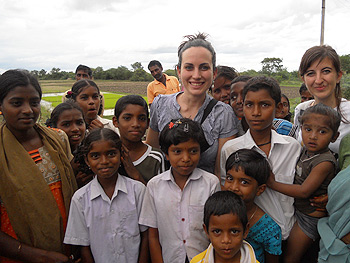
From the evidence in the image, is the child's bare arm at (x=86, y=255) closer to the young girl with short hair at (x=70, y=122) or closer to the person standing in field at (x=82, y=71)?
the young girl with short hair at (x=70, y=122)

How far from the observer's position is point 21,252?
77.0 inches

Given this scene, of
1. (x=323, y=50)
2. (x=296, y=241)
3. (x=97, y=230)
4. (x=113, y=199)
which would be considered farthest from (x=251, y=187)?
(x=323, y=50)

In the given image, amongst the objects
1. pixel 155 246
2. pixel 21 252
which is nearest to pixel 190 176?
pixel 155 246

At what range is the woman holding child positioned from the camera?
251 cm

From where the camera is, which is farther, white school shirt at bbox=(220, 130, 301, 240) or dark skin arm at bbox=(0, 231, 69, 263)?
white school shirt at bbox=(220, 130, 301, 240)

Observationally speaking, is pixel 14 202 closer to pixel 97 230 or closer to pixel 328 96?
pixel 97 230

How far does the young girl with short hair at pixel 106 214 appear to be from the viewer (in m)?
2.15

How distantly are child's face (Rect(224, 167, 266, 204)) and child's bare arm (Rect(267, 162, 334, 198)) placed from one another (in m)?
0.11

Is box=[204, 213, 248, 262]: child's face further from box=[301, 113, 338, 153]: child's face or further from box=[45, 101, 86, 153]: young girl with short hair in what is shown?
box=[45, 101, 86, 153]: young girl with short hair

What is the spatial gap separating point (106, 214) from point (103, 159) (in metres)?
0.45

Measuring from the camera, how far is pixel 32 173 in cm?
199

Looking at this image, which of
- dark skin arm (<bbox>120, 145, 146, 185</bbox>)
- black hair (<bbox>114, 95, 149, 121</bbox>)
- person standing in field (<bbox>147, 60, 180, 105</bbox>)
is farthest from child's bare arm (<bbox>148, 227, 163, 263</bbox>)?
person standing in field (<bbox>147, 60, 180, 105</bbox>)

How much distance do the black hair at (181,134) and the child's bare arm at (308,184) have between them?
0.69 meters

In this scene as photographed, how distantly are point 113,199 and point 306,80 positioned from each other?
2268 mm
